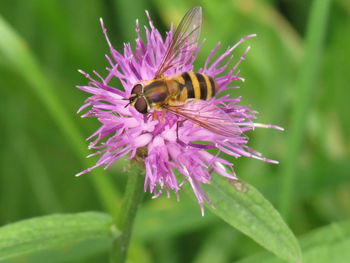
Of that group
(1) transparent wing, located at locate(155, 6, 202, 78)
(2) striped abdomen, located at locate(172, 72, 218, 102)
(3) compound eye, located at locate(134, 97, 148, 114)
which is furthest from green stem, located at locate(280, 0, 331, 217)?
(3) compound eye, located at locate(134, 97, 148, 114)

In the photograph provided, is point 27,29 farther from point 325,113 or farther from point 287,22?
point 325,113

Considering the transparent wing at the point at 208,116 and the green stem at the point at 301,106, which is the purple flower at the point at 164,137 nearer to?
the transparent wing at the point at 208,116

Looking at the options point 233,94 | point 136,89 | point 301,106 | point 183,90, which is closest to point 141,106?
point 136,89

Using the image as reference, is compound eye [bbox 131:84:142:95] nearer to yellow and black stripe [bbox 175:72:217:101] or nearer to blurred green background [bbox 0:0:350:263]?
yellow and black stripe [bbox 175:72:217:101]

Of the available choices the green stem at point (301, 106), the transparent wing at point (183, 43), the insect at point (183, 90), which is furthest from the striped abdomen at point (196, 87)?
the green stem at point (301, 106)

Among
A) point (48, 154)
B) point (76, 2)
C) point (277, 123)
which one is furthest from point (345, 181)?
point (76, 2)

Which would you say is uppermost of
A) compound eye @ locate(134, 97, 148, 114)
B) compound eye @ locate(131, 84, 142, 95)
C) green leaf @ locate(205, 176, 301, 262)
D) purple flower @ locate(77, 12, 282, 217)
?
compound eye @ locate(131, 84, 142, 95)
